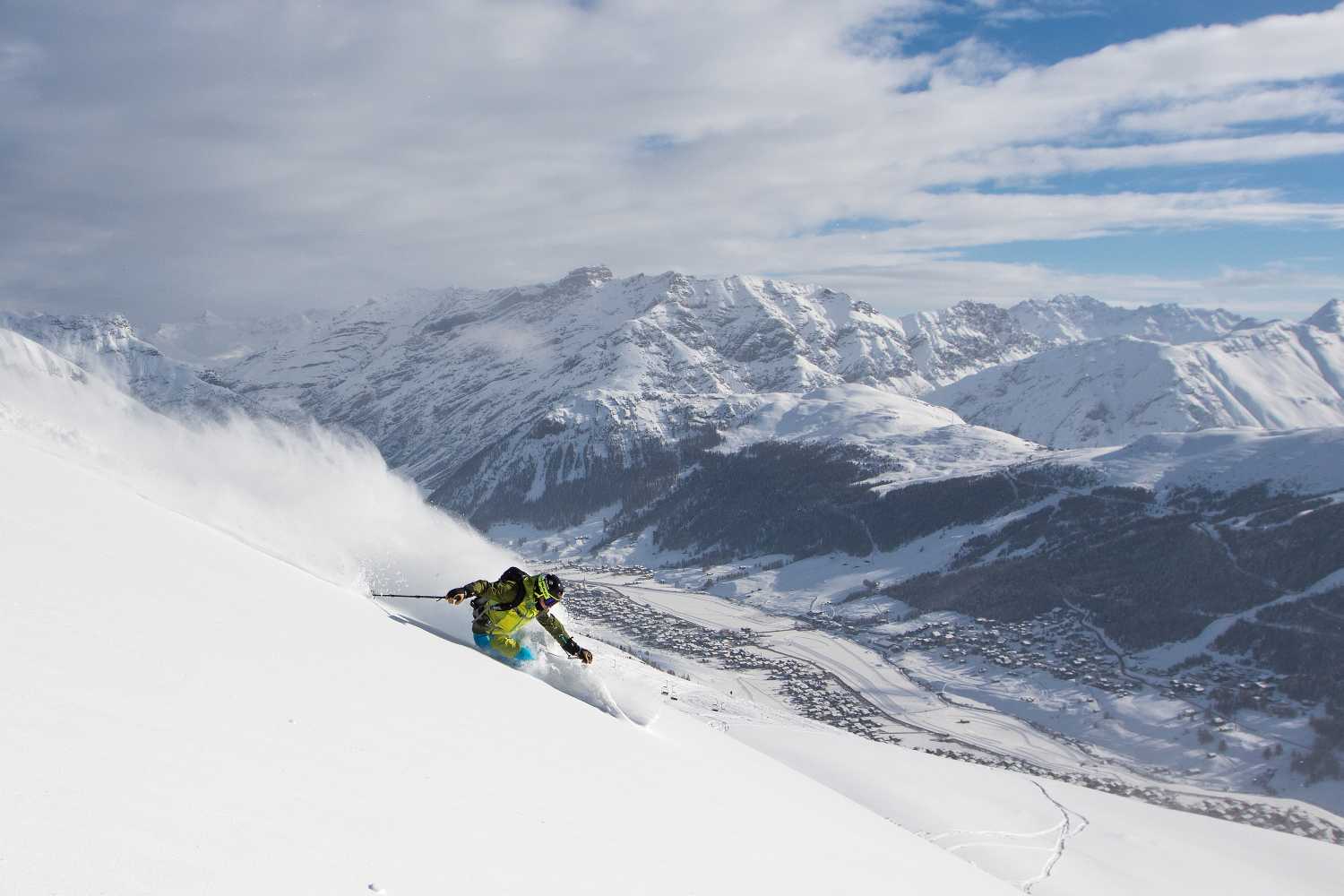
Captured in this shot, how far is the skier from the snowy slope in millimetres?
1471

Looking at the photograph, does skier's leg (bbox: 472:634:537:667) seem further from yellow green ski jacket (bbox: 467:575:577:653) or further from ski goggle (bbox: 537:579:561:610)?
ski goggle (bbox: 537:579:561:610)

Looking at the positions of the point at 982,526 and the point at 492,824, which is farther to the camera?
the point at 982,526

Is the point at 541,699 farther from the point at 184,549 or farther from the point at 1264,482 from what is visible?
the point at 1264,482

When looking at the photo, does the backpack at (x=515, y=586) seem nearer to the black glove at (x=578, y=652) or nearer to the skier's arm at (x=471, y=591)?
the skier's arm at (x=471, y=591)

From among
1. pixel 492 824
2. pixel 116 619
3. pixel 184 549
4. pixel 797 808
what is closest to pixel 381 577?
pixel 184 549

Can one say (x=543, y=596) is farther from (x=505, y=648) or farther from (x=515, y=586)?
(x=505, y=648)

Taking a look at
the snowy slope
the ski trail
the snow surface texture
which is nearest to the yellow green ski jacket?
the snow surface texture

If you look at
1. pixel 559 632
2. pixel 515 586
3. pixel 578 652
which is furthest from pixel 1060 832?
pixel 515 586

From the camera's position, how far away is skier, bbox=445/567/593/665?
→ 53.9ft

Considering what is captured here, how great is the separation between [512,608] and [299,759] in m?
9.50

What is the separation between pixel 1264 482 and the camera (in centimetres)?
17050

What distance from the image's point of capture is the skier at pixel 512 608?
1644 cm

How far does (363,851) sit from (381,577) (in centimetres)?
2032

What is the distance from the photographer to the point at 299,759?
7.17 m
